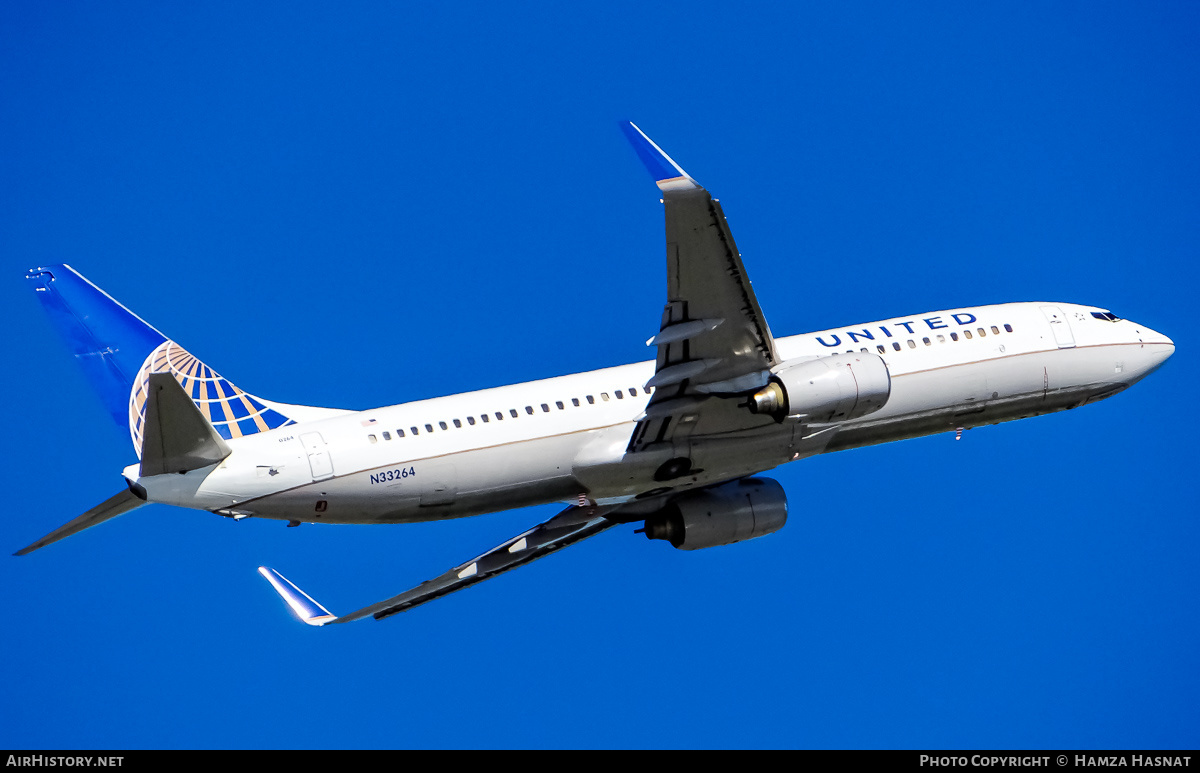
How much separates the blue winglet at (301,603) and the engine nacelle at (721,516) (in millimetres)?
8108

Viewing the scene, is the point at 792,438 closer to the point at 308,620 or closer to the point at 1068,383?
the point at 1068,383

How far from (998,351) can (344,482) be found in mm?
16195

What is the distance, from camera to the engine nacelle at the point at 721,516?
36188 millimetres

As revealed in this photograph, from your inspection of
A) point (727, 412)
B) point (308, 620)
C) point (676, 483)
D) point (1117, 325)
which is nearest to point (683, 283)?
point (727, 412)

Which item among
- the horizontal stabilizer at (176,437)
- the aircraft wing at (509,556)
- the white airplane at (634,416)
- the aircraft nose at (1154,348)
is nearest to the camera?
the horizontal stabilizer at (176,437)

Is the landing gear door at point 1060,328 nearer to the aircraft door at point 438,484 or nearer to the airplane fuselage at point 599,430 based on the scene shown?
the airplane fuselage at point 599,430

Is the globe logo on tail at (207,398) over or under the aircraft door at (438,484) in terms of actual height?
over

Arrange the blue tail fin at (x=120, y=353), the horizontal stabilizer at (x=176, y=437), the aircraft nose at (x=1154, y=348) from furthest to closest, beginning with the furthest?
1. the aircraft nose at (x=1154, y=348)
2. the blue tail fin at (x=120, y=353)
3. the horizontal stabilizer at (x=176, y=437)

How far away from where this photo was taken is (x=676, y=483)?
1373 inches

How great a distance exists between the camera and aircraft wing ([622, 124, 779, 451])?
27.0 meters

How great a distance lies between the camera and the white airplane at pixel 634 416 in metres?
29.8

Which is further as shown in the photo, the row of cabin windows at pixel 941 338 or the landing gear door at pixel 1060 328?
the landing gear door at pixel 1060 328
